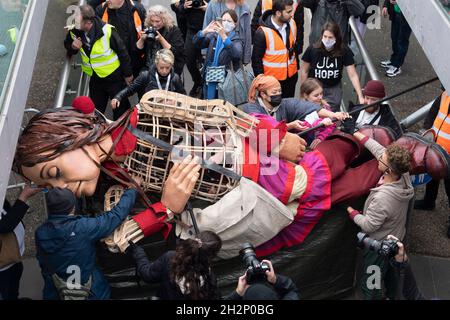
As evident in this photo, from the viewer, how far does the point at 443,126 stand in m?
7.08

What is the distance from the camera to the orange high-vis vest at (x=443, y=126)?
23.1 feet

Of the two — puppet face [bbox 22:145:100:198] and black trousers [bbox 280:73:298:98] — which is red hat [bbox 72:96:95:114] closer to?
puppet face [bbox 22:145:100:198]

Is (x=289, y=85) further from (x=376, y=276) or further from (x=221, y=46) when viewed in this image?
(x=376, y=276)

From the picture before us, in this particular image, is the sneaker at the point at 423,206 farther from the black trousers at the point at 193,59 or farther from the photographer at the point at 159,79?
the black trousers at the point at 193,59

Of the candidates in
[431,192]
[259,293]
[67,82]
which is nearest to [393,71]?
[431,192]

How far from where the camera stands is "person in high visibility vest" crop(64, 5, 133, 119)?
773 cm

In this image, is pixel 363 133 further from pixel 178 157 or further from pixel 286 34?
pixel 286 34

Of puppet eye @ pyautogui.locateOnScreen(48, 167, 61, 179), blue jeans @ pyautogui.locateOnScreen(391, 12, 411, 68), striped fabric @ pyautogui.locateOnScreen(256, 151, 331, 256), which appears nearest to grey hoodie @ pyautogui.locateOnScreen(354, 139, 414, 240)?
striped fabric @ pyautogui.locateOnScreen(256, 151, 331, 256)

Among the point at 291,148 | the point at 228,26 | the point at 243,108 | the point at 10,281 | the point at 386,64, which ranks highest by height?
the point at 386,64

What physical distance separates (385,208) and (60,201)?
2.32 metres

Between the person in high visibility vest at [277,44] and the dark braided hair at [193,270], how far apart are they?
358 cm

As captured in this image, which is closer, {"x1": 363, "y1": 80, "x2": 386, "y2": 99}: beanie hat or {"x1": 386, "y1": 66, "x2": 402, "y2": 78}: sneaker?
{"x1": 363, "y1": 80, "x2": 386, "y2": 99}: beanie hat

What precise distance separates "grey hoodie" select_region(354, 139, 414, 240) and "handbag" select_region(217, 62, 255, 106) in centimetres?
181
